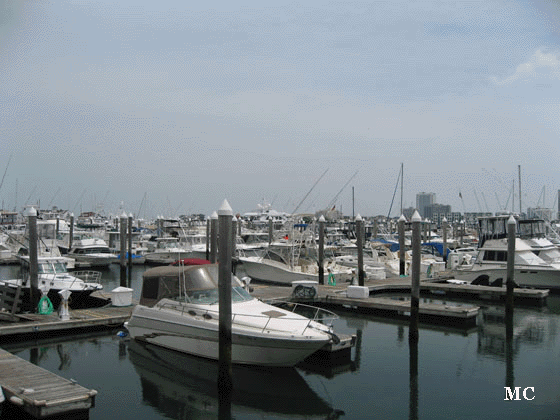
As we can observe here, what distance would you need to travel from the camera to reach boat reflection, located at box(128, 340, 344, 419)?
11914mm

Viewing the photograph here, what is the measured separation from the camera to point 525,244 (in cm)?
3128

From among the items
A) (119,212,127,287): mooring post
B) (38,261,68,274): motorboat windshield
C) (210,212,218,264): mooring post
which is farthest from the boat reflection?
(119,212,127,287): mooring post

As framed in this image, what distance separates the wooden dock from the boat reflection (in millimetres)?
2229

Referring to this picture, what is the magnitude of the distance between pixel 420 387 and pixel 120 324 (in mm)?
10557

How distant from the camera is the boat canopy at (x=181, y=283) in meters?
15.3

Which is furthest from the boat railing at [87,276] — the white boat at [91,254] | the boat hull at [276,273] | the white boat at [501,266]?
the white boat at [501,266]

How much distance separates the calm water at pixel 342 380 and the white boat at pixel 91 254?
29.5 m

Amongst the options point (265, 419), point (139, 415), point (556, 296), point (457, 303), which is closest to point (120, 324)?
point (139, 415)

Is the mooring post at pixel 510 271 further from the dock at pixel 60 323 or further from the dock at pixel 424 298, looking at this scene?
the dock at pixel 60 323

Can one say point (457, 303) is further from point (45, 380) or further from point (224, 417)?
point (45, 380)

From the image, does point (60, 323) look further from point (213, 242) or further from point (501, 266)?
point (501, 266)

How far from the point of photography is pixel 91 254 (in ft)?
152

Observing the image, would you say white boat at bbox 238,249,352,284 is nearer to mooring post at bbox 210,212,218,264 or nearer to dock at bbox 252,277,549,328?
dock at bbox 252,277,549,328

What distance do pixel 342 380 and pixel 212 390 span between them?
11.2 ft
